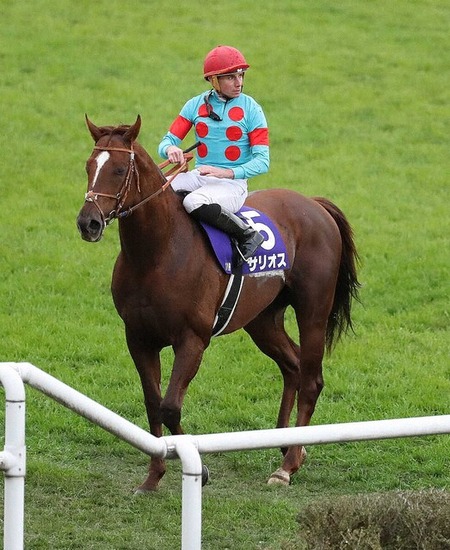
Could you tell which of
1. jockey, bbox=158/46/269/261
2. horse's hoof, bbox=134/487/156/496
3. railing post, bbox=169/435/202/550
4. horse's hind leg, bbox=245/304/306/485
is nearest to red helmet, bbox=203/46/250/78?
jockey, bbox=158/46/269/261

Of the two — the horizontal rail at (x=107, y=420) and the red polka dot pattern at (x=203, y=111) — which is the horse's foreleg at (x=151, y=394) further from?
the horizontal rail at (x=107, y=420)

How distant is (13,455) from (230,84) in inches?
135

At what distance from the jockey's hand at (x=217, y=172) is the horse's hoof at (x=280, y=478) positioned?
69.3 inches

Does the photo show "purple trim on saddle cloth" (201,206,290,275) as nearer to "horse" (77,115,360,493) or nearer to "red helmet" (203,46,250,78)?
"horse" (77,115,360,493)

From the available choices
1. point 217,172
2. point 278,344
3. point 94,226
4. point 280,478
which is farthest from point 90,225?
point 278,344

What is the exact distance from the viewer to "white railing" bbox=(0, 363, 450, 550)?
157 inches

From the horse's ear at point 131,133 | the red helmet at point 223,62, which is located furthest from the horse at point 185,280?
the red helmet at point 223,62

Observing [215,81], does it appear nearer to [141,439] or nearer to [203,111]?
[203,111]

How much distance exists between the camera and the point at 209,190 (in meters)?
6.98

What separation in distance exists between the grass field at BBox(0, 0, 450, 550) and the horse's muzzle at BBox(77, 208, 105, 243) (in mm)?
1455

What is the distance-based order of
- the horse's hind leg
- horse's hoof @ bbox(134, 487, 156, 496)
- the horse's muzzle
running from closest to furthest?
the horse's muzzle < horse's hoof @ bbox(134, 487, 156, 496) < the horse's hind leg

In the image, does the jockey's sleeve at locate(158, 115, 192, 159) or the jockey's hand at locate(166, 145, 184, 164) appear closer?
the jockey's hand at locate(166, 145, 184, 164)

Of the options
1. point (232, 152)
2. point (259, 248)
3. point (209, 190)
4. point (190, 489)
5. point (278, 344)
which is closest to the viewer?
point (190, 489)

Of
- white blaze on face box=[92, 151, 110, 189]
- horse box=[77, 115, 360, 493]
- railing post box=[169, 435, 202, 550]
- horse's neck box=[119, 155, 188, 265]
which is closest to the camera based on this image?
railing post box=[169, 435, 202, 550]
